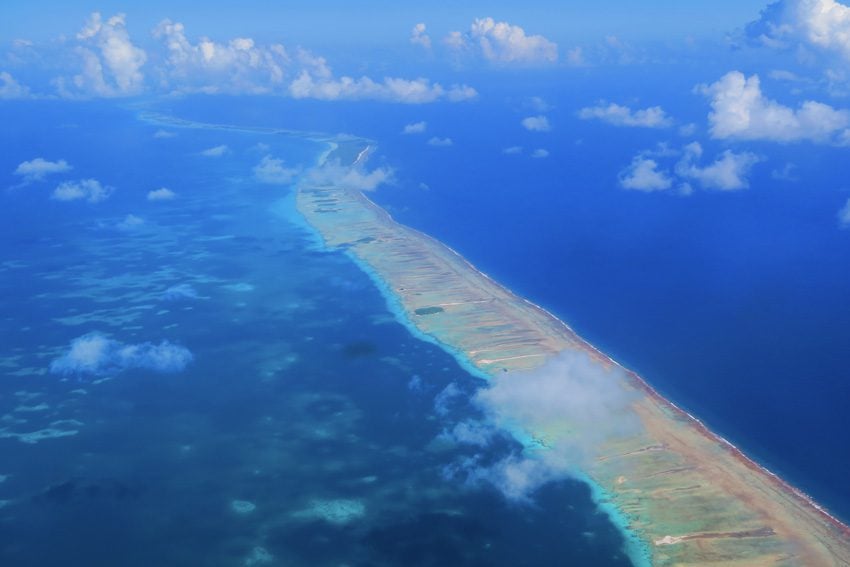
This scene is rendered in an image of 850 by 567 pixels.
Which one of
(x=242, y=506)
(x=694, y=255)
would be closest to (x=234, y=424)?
(x=242, y=506)

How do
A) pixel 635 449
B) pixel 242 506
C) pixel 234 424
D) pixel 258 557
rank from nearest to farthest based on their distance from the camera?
pixel 258 557
pixel 242 506
pixel 635 449
pixel 234 424

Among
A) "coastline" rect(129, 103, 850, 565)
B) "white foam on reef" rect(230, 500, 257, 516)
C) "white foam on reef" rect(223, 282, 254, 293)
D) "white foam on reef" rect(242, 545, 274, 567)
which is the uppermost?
"white foam on reef" rect(223, 282, 254, 293)

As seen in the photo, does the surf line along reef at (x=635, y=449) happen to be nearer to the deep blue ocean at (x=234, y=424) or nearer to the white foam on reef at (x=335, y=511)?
the deep blue ocean at (x=234, y=424)

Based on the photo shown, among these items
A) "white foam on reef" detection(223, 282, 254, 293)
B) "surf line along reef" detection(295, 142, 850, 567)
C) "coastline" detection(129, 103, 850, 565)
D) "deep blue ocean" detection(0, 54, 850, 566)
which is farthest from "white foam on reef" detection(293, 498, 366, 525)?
"white foam on reef" detection(223, 282, 254, 293)

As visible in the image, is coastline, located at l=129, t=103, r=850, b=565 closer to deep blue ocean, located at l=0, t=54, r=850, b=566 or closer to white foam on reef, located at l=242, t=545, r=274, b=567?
deep blue ocean, located at l=0, t=54, r=850, b=566

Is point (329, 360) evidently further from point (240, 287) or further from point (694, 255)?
point (694, 255)

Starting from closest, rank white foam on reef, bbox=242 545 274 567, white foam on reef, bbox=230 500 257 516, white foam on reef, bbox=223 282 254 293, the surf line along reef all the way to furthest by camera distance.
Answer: white foam on reef, bbox=242 545 274 567, the surf line along reef, white foam on reef, bbox=230 500 257 516, white foam on reef, bbox=223 282 254 293
